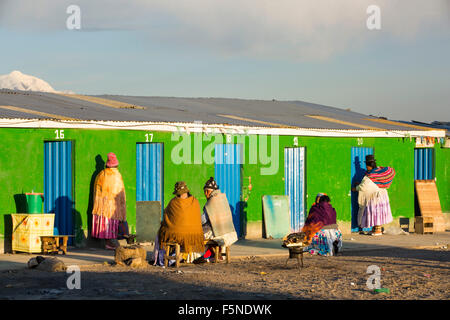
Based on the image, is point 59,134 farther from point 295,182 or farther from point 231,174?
point 295,182

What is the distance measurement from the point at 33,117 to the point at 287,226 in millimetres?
6889

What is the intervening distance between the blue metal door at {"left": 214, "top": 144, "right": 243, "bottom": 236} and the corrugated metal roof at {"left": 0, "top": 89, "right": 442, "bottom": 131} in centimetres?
62

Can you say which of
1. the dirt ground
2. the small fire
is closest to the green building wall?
the dirt ground

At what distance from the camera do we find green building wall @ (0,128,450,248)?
16484 mm

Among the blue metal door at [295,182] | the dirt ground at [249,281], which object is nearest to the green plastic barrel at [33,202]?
the dirt ground at [249,281]

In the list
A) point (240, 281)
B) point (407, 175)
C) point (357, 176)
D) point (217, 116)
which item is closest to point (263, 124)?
point (217, 116)

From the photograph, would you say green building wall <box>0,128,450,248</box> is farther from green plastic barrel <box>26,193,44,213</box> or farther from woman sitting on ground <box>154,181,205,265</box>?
woman sitting on ground <box>154,181,205,265</box>

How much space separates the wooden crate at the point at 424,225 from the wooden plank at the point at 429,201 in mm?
722

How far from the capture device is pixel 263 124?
2080 centimetres

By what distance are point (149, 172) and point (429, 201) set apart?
8.58 meters

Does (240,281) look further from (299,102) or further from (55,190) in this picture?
(299,102)

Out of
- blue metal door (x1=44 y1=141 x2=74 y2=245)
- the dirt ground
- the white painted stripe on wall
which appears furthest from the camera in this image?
blue metal door (x1=44 y1=141 x2=74 y2=245)

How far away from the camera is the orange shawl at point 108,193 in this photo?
57.0ft

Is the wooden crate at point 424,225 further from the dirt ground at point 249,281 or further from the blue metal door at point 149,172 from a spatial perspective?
the blue metal door at point 149,172
